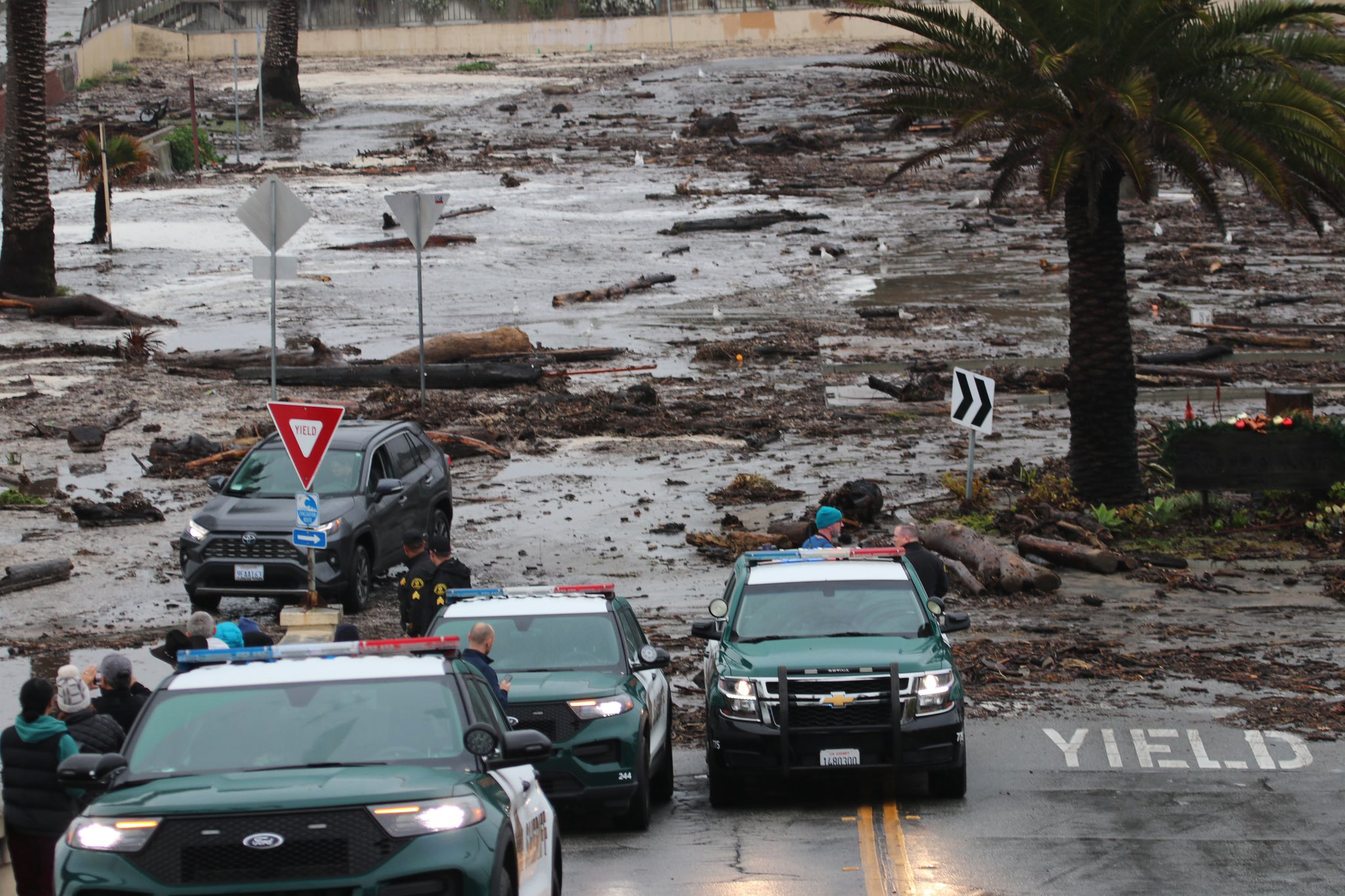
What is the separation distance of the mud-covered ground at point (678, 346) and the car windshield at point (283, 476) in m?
1.40

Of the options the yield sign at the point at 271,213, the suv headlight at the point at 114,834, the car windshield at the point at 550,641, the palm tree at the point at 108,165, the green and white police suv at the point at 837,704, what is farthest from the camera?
the palm tree at the point at 108,165

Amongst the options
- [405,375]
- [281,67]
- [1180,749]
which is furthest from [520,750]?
[281,67]

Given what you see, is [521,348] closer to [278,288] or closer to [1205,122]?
[278,288]

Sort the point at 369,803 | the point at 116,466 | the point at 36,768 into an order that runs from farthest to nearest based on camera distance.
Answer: the point at 116,466
the point at 36,768
the point at 369,803

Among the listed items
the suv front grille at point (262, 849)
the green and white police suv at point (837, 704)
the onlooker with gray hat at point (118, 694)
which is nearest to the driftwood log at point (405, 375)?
the green and white police suv at point (837, 704)

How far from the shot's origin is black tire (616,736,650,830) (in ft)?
36.8

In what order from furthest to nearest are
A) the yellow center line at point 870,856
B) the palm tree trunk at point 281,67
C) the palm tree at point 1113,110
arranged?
the palm tree trunk at point 281,67 < the palm tree at point 1113,110 < the yellow center line at point 870,856

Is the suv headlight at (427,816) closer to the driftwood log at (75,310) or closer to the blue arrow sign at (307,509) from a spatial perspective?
the blue arrow sign at (307,509)

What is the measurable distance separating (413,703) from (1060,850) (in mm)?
→ 4282

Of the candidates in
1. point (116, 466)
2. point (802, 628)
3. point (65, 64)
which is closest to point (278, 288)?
point (116, 466)

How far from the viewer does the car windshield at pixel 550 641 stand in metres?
12.1

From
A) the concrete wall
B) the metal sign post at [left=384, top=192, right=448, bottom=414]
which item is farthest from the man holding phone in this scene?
the concrete wall

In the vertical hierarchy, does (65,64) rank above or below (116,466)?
above

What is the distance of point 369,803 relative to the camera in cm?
692
